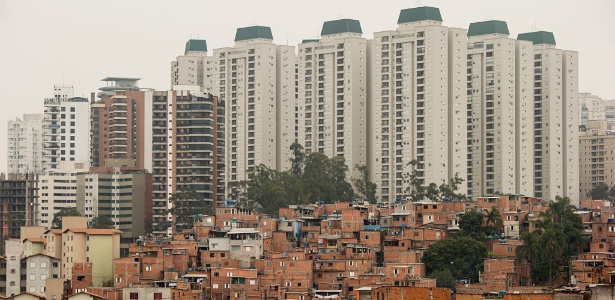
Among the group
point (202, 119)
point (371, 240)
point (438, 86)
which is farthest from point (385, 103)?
point (371, 240)

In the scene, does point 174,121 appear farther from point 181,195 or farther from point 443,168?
point 443,168

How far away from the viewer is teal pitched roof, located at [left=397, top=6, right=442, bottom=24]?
79.2 metres

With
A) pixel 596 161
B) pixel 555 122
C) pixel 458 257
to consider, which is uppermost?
pixel 555 122

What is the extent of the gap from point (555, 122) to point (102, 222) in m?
23.6

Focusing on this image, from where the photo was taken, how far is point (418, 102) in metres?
78.2

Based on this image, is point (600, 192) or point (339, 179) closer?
point (339, 179)

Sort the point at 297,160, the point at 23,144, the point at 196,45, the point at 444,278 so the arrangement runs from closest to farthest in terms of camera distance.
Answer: the point at 444,278
the point at 297,160
the point at 196,45
the point at 23,144

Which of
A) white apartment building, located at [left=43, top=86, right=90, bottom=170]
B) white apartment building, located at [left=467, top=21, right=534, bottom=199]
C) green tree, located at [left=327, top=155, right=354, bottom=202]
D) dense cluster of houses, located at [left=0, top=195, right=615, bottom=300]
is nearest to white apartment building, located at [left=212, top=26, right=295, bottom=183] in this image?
green tree, located at [left=327, top=155, right=354, bottom=202]

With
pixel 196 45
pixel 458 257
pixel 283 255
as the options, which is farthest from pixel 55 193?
pixel 458 257

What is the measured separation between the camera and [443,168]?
7719cm

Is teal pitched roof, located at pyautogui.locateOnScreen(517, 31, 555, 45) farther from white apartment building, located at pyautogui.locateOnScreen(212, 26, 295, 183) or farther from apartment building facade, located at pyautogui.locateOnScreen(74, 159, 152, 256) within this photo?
apartment building facade, located at pyautogui.locateOnScreen(74, 159, 152, 256)

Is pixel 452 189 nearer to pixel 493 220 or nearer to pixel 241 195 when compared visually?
pixel 241 195

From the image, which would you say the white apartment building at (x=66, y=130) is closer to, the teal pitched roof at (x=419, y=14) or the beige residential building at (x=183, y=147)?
the beige residential building at (x=183, y=147)

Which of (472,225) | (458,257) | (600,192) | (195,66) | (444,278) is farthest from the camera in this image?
(195,66)
